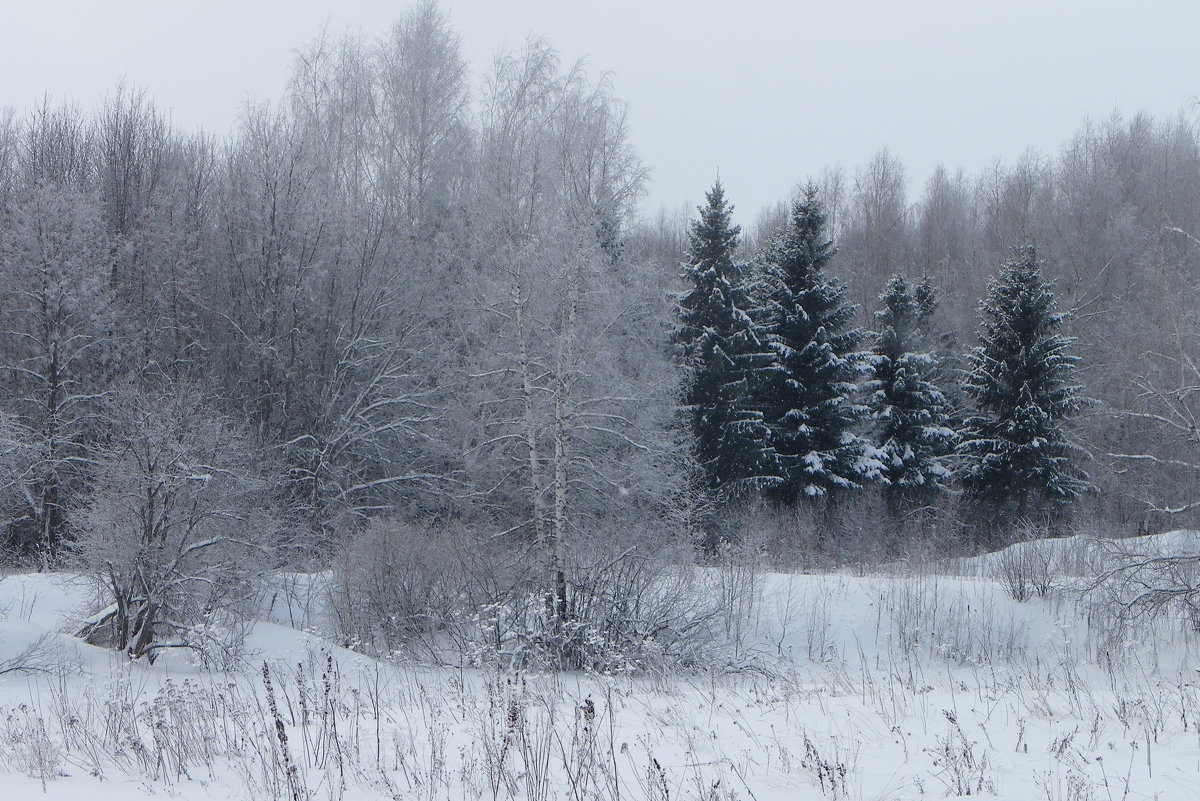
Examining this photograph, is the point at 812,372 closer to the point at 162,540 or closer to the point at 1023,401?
the point at 1023,401

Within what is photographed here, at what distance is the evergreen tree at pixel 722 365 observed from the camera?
27.6 m

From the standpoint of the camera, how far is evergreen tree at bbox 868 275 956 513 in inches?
1161

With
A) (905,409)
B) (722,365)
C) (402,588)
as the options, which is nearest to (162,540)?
(402,588)

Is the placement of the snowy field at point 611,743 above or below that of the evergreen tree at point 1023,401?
below

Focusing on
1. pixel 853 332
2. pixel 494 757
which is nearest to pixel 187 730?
pixel 494 757

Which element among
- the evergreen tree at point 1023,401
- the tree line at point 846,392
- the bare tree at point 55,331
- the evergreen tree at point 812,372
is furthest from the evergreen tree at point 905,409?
the bare tree at point 55,331

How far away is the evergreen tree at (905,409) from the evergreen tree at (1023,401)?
193 centimetres

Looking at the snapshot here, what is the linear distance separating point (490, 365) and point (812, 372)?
1088 centimetres

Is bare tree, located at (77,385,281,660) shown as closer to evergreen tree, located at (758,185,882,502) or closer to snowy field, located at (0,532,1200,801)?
snowy field, located at (0,532,1200,801)

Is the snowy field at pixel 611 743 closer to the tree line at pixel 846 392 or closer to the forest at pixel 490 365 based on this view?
the forest at pixel 490 365

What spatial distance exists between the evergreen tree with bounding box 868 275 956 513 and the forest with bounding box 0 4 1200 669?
100 mm

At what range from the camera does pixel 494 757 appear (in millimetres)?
5344

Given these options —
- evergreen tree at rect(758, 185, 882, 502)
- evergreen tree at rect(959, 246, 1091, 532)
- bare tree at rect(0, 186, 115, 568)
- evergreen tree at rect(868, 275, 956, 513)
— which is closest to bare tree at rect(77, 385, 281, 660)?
bare tree at rect(0, 186, 115, 568)

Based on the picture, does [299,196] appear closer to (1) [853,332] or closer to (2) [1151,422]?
(1) [853,332]
